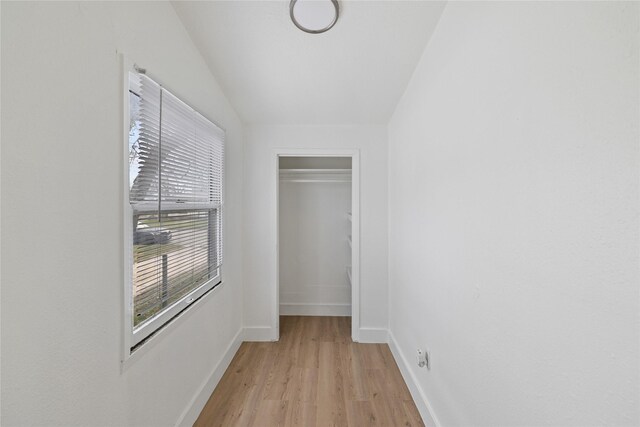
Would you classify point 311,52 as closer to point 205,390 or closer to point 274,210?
point 274,210

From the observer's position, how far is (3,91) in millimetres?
648

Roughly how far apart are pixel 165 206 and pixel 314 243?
7.84ft

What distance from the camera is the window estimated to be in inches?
45.5

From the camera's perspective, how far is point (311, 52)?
1650 mm

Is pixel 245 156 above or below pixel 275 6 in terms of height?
below

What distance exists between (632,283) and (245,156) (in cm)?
282

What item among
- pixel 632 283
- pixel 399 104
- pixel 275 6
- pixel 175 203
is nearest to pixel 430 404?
pixel 632 283

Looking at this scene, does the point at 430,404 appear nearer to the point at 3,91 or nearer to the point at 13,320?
the point at 13,320

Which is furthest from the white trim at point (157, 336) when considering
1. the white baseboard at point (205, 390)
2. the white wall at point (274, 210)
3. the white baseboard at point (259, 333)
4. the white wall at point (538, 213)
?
the white wall at point (538, 213)

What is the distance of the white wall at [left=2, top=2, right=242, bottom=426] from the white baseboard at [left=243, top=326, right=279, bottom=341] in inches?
61.0

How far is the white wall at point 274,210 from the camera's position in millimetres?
2818

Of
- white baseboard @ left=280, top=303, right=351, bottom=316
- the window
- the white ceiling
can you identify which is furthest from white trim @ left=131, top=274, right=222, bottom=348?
white baseboard @ left=280, top=303, right=351, bottom=316

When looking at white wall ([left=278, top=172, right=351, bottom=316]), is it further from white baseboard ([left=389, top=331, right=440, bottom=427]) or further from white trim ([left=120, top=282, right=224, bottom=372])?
white trim ([left=120, top=282, right=224, bottom=372])

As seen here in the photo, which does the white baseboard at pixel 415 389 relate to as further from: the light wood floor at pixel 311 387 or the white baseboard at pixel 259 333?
the white baseboard at pixel 259 333
